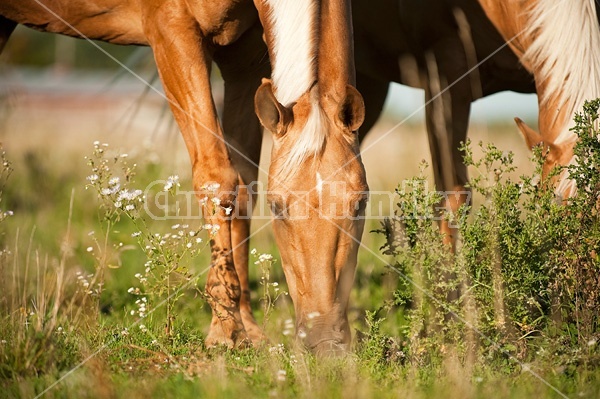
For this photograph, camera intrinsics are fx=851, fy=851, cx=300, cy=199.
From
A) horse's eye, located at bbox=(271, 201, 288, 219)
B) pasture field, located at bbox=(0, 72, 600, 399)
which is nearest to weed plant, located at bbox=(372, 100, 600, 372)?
pasture field, located at bbox=(0, 72, 600, 399)

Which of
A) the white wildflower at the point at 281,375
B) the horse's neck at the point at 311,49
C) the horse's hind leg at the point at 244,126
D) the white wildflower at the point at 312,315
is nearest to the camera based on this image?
the white wildflower at the point at 281,375

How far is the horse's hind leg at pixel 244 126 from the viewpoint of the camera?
5.16m

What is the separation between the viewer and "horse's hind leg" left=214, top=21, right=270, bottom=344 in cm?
516

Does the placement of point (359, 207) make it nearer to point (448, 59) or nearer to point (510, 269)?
point (510, 269)

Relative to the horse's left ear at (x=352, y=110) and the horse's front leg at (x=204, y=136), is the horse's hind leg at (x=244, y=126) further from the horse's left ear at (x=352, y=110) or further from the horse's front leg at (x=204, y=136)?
the horse's left ear at (x=352, y=110)

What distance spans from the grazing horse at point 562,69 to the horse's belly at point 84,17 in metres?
2.39

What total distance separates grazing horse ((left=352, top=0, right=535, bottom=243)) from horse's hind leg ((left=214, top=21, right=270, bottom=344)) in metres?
1.05

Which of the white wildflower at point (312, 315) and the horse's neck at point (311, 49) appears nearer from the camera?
the white wildflower at point (312, 315)

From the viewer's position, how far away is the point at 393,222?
411cm

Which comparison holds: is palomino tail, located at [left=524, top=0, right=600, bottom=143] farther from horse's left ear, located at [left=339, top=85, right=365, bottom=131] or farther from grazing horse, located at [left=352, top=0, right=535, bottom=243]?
horse's left ear, located at [left=339, top=85, right=365, bottom=131]

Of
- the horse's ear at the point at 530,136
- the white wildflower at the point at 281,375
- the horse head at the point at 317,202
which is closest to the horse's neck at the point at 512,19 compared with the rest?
the horse's ear at the point at 530,136

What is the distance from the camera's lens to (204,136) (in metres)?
4.54

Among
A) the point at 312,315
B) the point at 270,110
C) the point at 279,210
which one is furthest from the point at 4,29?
the point at 312,315

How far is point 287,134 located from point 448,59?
7.64 ft
